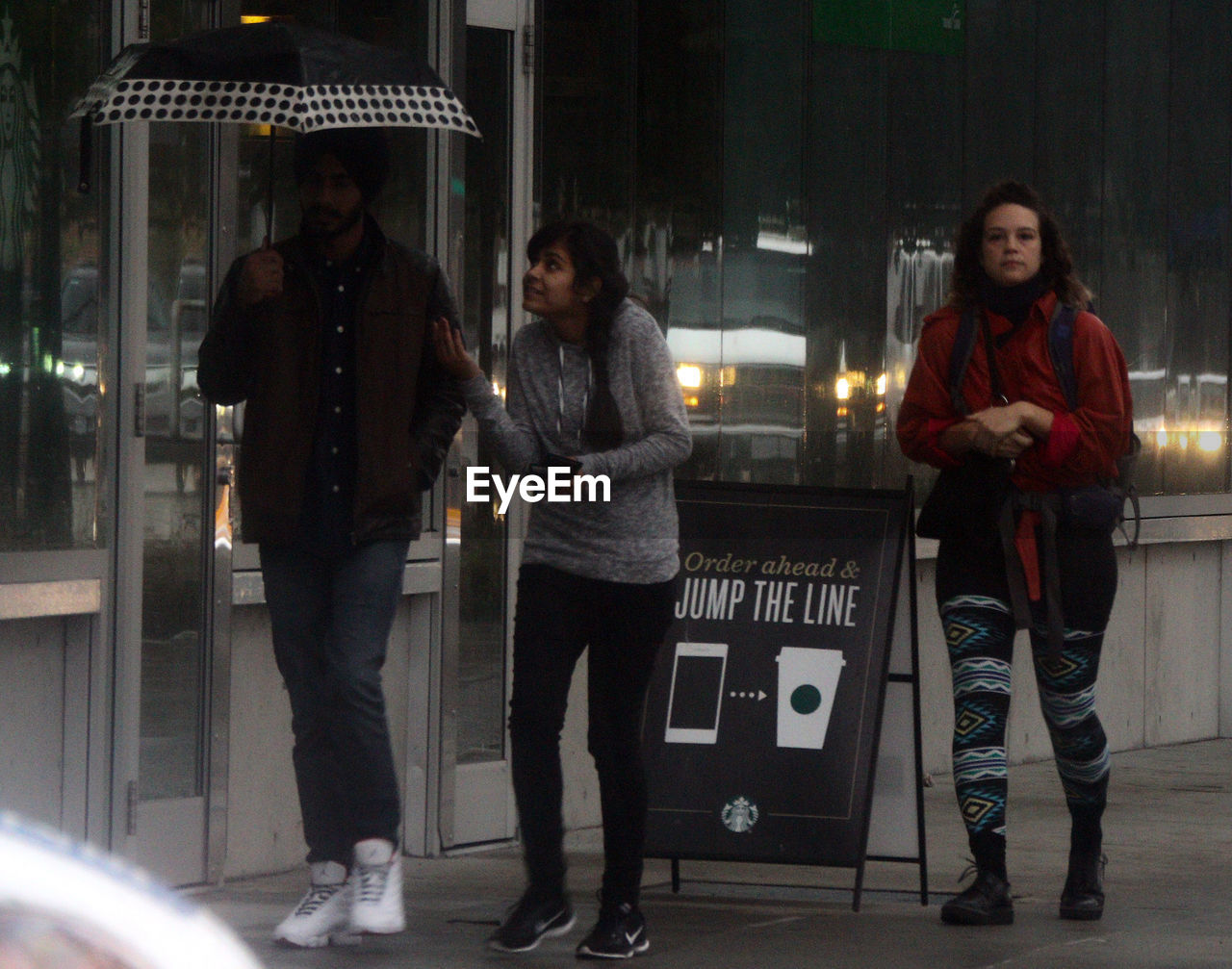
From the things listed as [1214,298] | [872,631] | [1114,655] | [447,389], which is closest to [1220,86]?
[1214,298]

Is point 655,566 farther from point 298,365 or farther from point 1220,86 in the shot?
point 1220,86

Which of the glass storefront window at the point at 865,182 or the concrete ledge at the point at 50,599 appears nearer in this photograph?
the concrete ledge at the point at 50,599

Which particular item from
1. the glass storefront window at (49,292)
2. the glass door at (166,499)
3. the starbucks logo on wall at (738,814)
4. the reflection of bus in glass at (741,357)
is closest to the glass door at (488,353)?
the reflection of bus in glass at (741,357)

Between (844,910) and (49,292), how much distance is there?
2.75 meters

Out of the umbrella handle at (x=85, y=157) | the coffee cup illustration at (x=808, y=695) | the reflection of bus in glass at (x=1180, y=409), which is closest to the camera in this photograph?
the umbrella handle at (x=85, y=157)

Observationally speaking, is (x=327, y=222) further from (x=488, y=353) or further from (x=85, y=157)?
(x=488, y=353)

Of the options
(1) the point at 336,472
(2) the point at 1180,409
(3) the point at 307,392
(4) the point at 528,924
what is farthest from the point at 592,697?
(2) the point at 1180,409

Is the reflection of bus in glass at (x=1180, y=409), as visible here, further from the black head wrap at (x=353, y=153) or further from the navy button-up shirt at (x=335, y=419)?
the navy button-up shirt at (x=335, y=419)

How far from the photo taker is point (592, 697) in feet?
16.9

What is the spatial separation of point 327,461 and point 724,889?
2041 millimetres

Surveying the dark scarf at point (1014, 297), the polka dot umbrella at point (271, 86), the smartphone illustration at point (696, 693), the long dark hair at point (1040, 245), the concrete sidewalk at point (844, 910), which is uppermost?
the polka dot umbrella at point (271, 86)

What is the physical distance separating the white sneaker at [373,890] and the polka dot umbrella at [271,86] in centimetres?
169

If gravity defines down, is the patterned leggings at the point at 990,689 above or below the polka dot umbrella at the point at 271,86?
below

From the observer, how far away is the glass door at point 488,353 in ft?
23.6
